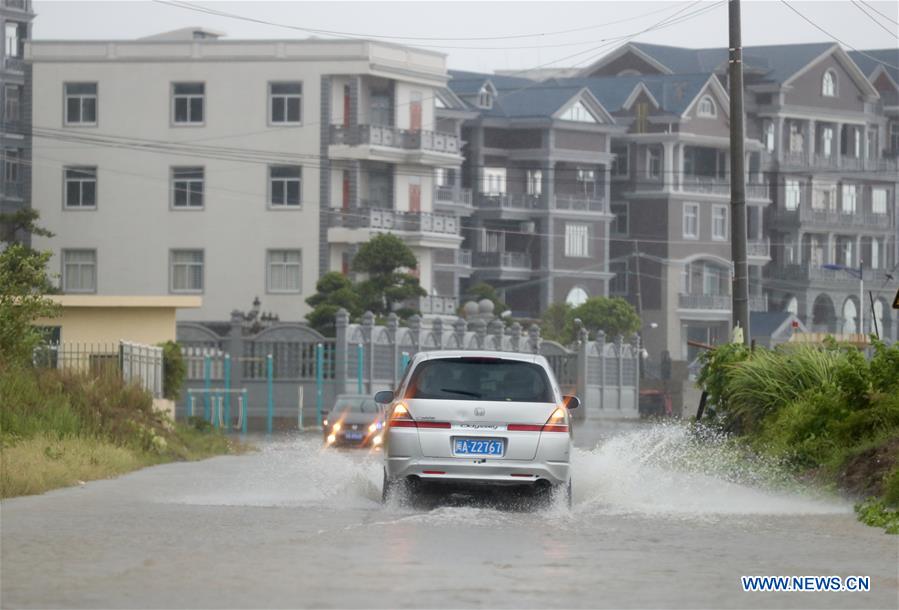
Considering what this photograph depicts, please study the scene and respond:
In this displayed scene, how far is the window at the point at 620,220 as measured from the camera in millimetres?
97250

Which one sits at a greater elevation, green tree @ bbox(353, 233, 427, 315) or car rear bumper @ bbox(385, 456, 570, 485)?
green tree @ bbox(353, 233, 427, 315)

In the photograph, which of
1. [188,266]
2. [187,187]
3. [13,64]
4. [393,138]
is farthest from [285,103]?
[13,64]

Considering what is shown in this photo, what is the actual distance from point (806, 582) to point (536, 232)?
3172 inches

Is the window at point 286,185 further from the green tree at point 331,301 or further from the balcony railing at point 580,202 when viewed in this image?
the balcony railing at point 580,202

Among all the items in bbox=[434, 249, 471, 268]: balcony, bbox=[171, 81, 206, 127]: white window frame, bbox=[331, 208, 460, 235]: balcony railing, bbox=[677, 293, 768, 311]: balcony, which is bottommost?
bbox=[677, 293, 768, 311]: balcony

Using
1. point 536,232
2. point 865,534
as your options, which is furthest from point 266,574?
point 536,232

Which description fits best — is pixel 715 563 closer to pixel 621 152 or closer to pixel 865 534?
pixel 865 534

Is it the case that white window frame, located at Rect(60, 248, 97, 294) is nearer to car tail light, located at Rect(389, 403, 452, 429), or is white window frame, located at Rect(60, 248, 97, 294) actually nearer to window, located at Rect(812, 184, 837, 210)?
window, located at Rect(812, 184, 837, 210)

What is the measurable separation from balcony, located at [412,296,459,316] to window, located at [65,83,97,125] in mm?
14259

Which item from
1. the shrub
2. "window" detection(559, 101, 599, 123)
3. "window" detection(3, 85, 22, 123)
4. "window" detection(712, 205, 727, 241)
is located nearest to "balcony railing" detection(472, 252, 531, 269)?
"window" detection(559, 101, 599, 123)

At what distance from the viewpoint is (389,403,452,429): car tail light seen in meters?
16.8

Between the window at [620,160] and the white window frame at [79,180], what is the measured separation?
35.6m

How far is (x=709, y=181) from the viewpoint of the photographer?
97875 mm

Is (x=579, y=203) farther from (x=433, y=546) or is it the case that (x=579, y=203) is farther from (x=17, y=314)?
(x=433, y=546)
